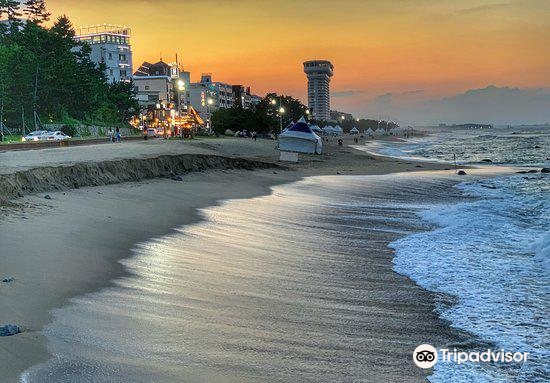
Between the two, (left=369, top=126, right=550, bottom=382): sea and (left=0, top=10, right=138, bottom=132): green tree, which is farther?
(left=0, top=10, right=138, bottom=132): green tree

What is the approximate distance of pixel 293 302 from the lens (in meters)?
7.50

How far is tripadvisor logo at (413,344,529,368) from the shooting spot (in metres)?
5.58

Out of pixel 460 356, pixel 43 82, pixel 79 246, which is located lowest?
pixel 460 356

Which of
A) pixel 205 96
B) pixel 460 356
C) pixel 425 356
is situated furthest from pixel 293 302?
pixel 205 96

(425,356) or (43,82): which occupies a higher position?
(43,82)

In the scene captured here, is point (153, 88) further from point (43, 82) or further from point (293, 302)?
point (293, 302)

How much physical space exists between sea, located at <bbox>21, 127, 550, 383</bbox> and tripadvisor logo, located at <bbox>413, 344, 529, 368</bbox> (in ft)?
0.41

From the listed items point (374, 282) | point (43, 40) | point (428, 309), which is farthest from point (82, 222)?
point (43, 40)

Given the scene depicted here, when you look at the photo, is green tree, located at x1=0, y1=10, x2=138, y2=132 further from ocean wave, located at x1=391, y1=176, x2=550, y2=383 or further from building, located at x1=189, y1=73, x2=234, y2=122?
building, located at x1=189, y1=73, x2=234, y2=122

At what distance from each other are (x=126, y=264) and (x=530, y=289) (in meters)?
7.78

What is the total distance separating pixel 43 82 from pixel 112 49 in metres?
96.1

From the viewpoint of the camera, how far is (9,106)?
6794 cm

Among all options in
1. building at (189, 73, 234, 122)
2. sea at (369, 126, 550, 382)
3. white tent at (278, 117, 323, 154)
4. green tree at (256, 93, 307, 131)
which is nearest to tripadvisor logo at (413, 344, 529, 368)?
sea at (369, 126, 550, 382)

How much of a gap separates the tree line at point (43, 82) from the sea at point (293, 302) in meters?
65.5
